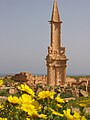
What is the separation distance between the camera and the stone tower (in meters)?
30.4

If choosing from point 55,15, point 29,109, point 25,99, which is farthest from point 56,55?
point 29,109

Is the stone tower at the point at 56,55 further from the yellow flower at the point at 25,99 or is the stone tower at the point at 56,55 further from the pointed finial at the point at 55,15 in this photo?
the yellow flower at the point at 25,99

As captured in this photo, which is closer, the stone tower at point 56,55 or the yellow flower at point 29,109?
the yellow flower at point 29,109

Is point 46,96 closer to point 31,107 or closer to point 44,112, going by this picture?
point 44,112

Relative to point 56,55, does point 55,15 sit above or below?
above

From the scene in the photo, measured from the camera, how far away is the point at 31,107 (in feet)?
9.80

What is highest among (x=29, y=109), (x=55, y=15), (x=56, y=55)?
(x=55, y=15)

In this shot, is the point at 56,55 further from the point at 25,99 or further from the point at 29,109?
the point at 29,109

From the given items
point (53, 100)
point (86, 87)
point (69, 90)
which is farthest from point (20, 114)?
point (86, 87)

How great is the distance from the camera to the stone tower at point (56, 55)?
99.8ft

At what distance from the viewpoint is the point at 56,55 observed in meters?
30.5

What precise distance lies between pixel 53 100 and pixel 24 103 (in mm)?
651

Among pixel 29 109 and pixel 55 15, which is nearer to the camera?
pixel 29 109

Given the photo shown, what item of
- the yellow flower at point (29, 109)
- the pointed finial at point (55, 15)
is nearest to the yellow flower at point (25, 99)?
the yellow flower at point (29, 109)
